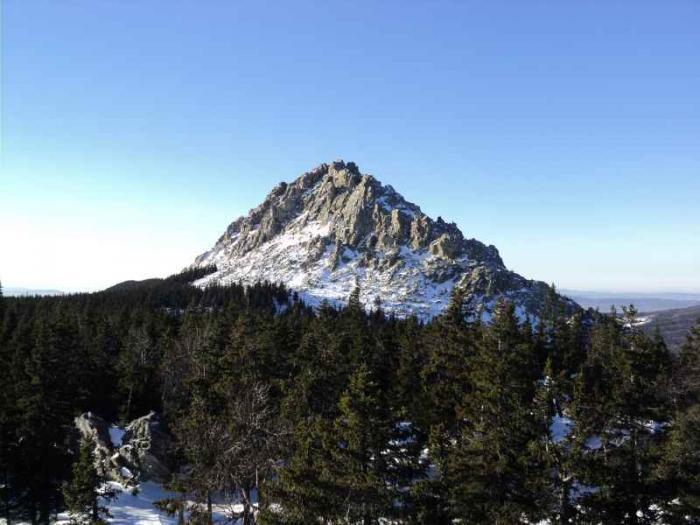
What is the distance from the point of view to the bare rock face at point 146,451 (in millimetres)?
41250

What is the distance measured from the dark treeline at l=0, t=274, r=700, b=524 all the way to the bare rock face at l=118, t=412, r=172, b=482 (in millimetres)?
1753

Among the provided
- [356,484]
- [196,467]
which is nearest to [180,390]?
[196,467]

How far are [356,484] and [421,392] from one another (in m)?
24.9

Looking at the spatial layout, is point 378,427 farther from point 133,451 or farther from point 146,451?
point 133,451

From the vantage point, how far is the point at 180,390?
171ft

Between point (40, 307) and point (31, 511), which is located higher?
point (40, 307)

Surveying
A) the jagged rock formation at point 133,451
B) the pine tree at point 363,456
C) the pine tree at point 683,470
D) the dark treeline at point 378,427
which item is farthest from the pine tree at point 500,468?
the jagged rock formation at point 133,451

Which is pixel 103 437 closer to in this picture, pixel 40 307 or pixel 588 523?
pixel 588 523

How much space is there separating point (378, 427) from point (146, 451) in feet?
94.1

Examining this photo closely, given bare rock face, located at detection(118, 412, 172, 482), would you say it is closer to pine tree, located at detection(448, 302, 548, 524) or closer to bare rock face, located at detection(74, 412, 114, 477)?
bare rock face, located at detection(74, 412, 114, 477)

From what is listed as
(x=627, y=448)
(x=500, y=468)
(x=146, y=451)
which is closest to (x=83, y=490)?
(x=146, y=451)

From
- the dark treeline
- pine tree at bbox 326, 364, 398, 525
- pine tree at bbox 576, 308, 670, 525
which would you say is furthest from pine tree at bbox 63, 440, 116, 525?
pine tree at bbox 576, 308, 670, 525

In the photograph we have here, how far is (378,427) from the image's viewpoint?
21.7 m

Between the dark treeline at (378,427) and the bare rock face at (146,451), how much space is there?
69.0 inches
